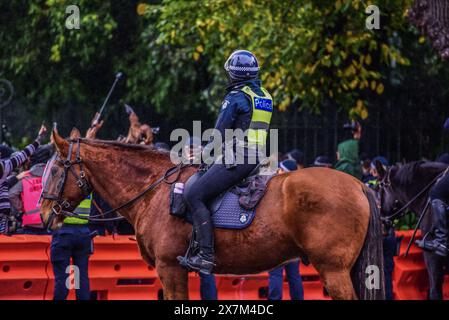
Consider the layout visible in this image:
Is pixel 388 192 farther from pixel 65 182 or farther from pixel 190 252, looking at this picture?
pixel 65 182

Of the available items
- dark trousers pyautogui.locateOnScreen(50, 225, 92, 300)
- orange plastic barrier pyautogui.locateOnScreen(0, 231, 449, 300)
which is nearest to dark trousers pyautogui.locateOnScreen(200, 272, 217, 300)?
orange plastic barrier pyautogui.locateOnScreen(0, 231, 449, 300)

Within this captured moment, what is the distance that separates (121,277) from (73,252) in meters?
1.96

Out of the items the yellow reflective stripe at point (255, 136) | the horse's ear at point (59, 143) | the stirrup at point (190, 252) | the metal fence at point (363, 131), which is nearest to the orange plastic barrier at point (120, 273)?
the horse's ear at point (59, 143)

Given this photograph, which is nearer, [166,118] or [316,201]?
[316,201]

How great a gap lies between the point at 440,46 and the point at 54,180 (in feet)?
24.0

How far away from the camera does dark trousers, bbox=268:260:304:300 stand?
13.4 m

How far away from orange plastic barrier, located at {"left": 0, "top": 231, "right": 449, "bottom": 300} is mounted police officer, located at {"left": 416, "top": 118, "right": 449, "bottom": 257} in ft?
8.34

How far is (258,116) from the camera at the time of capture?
9.53 m

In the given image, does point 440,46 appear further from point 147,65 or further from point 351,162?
point 147,65

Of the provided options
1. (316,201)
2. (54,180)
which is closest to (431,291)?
(316,201)

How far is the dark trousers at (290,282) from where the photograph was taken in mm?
13406

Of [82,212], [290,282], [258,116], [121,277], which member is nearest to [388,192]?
[290,282]

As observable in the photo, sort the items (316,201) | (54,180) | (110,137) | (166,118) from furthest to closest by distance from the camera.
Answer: (166,118), (110,137), (54,180), (316,201)

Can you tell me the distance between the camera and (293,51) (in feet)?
59.2
